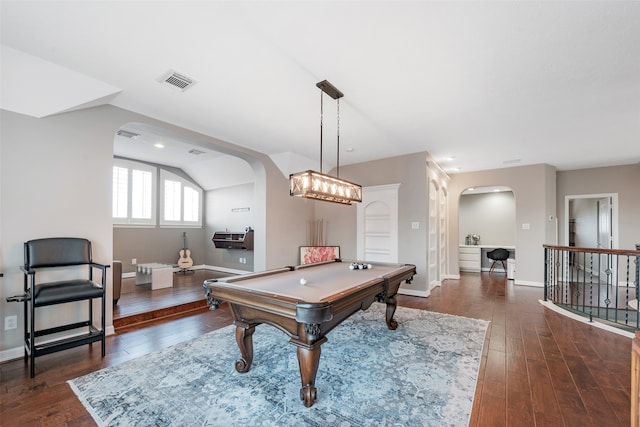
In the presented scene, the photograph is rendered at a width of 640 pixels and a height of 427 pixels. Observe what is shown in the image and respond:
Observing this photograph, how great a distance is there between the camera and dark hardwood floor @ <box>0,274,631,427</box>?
1.81 m

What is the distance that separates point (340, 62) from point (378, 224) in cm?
380

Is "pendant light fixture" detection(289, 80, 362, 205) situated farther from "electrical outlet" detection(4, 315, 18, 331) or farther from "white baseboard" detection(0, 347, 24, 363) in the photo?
"white baseboard" detection(0, 347, 24, 363)

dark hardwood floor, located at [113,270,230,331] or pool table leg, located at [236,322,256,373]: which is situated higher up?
pool table leg, located at [236,322,256,373]

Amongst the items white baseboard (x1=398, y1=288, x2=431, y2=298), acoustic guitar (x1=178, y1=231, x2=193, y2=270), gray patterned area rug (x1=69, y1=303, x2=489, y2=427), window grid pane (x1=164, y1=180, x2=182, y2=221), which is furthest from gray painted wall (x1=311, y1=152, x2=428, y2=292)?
window grid pane (x1=164, y1=180, x2=182, y2=221)

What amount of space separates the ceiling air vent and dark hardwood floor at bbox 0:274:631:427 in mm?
2711

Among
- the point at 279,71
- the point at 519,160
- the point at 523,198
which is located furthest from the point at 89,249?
the point at 523,198

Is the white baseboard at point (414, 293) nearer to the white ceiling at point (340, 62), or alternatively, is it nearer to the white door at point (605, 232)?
the white ceiling at point (340, 62)

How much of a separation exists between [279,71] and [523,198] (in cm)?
632

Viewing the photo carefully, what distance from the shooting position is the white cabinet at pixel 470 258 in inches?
315

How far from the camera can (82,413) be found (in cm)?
181

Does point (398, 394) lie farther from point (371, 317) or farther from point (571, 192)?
point (571, 192)

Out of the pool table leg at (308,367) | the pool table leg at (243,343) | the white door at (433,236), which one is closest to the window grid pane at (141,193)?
the pool table leg at (243,343)

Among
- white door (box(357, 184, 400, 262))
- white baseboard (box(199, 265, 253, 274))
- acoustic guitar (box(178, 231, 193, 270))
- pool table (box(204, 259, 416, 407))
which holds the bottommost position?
white baseboard (box(199, 265, 253, 274))

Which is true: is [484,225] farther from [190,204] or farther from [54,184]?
[54,184]
